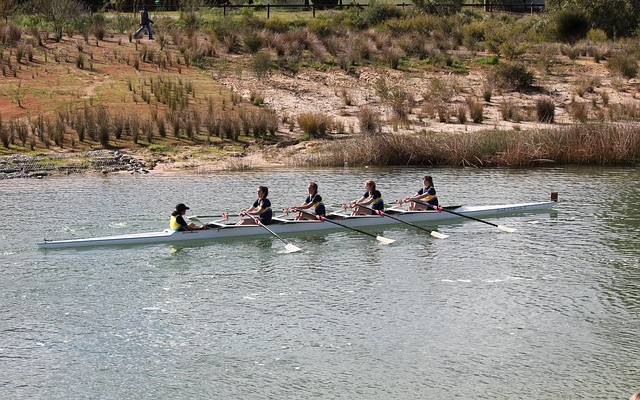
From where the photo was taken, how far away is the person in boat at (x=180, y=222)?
67.8 feet

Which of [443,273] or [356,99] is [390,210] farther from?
[356,99]

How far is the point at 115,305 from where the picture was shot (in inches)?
658

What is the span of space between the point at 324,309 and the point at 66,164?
16.8 metres

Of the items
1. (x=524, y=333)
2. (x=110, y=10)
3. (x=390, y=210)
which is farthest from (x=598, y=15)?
(x=524, y=333)

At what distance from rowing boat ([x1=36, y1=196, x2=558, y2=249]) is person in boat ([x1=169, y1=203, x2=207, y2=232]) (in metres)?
0.10

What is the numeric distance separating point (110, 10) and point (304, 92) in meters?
23.9

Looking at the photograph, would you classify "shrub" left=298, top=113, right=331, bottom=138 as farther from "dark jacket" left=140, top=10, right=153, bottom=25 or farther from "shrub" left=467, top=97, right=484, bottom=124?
"dark jacket" left=140, top=10, right=153, bottom=25

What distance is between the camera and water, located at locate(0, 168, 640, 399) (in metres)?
13.3

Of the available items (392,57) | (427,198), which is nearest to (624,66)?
(392,57)

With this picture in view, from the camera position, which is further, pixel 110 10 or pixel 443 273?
pixel 110 10

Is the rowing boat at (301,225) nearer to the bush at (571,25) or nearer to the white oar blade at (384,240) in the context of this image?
the white oar blade at (384,240)

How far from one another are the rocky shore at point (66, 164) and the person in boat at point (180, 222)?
9.57 m

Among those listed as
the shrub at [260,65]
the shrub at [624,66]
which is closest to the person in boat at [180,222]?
the shrub at [260,65]

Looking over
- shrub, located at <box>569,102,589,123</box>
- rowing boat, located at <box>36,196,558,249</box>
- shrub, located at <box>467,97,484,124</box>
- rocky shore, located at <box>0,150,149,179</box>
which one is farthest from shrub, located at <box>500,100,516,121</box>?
rocky shore, located at <box>0,150,149,179</box>
